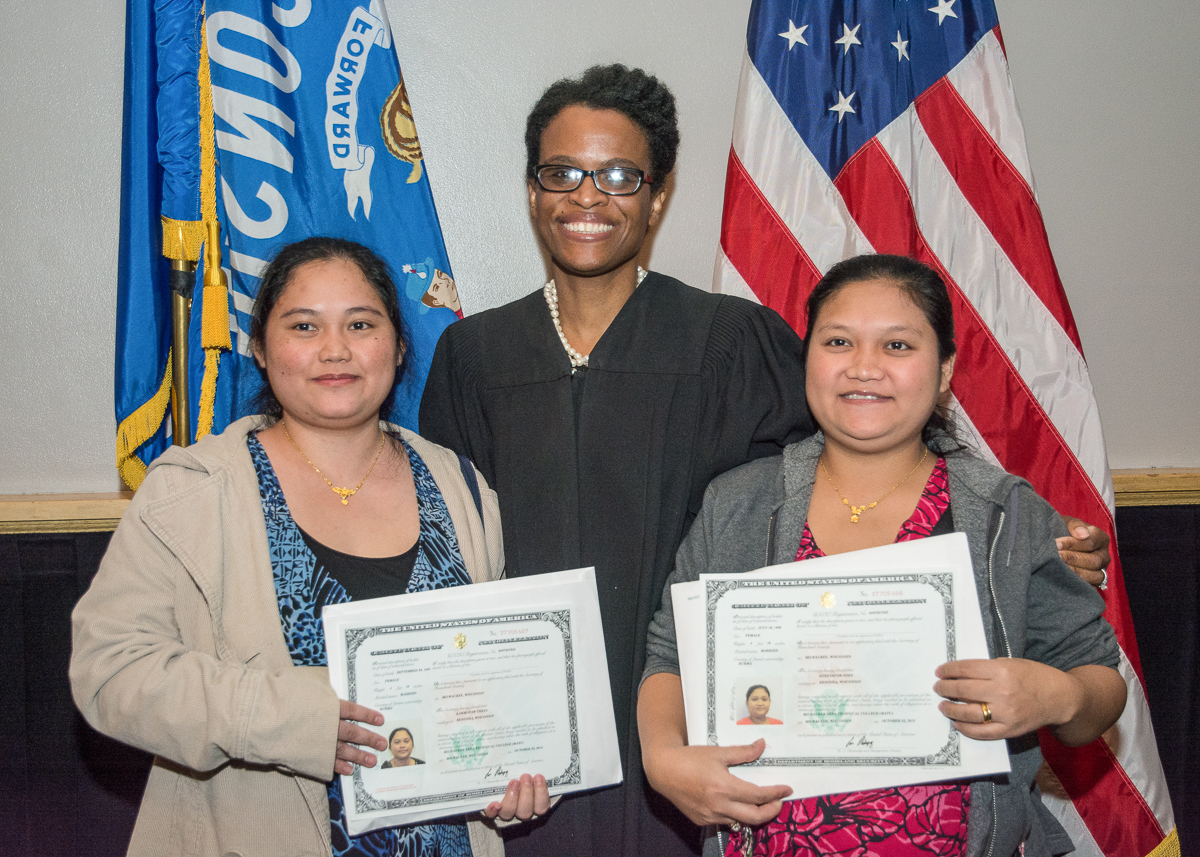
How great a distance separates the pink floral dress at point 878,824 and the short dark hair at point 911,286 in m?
0.68

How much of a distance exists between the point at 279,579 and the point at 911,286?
1.35m

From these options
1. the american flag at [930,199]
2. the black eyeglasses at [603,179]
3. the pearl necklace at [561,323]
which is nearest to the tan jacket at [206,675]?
the pearl necklace at [561,323]

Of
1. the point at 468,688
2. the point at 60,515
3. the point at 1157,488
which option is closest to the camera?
the point at 468,688

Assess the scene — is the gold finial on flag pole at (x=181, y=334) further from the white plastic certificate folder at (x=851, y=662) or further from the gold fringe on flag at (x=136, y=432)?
the white plastic certificate folder at (x=851, y=662)

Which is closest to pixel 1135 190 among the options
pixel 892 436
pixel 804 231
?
pixel 804 231

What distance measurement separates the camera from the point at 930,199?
2.67 m

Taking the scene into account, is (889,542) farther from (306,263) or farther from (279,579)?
Answer: (306,263)

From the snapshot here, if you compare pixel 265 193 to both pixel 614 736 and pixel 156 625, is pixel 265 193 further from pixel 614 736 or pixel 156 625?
pixel 614 736

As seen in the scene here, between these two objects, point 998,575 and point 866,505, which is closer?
point 998,575

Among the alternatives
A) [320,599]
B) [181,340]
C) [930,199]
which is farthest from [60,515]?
[930,199]

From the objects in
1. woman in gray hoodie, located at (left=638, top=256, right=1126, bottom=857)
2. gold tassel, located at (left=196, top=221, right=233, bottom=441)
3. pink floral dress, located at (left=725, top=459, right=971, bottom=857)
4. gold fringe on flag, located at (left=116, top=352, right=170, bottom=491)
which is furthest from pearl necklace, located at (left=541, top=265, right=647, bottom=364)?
gold fringe on flag, located at (left=116, top=352, right=170, bottom=491)

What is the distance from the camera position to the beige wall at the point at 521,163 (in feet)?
9.52

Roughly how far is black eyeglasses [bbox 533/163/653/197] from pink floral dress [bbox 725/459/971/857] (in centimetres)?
137

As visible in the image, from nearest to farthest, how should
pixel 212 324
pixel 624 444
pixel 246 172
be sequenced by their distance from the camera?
pixel 624 444 < pixel 212 324 < pixel 246 172
